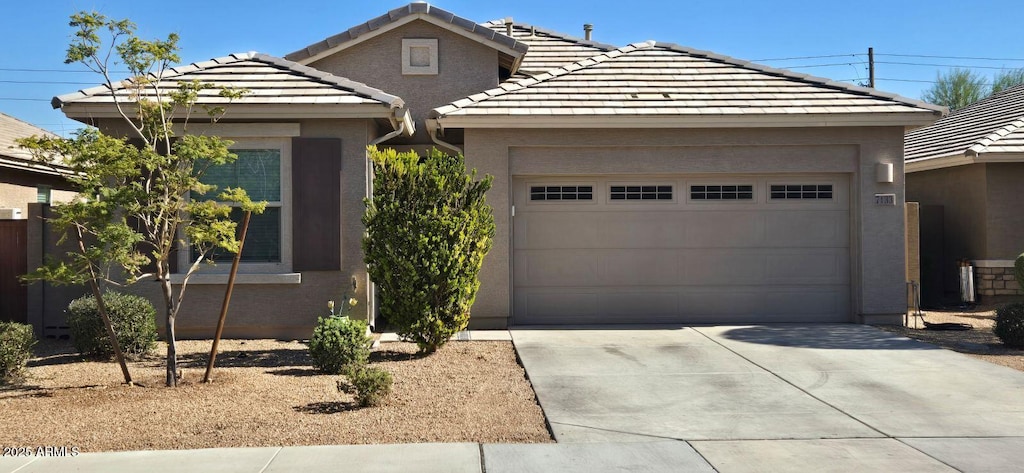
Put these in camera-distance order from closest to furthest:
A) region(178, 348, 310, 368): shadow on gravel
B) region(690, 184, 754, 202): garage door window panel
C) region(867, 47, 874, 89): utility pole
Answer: region(178, 348, 310, 368): shadow on gravel
region(690, 184, 754, 202): garage door window panel
region(867, 47, 874, 89): utility pole

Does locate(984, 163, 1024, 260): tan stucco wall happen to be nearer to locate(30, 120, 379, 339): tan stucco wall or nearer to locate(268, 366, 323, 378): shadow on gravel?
locate(30, 120, 379, 339): tan stucco wall

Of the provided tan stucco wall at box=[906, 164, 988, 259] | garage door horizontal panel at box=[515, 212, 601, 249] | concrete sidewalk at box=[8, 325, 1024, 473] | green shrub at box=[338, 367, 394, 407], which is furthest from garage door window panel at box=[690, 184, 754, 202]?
green shrub at box=[338, 367, 394, 407]

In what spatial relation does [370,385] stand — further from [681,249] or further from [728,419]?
[681,249]

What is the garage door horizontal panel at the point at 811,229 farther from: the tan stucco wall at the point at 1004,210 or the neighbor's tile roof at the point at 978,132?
the tan stucco wall at the point at 1004,210

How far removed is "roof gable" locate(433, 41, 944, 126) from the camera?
1194 centimetres

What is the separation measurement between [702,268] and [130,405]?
808 centimetres

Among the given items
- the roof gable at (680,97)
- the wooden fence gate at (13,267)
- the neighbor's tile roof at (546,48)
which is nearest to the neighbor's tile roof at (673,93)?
the roof gable at (680,97)

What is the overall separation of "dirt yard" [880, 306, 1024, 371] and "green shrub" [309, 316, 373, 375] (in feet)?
23.5

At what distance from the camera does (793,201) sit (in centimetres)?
1264

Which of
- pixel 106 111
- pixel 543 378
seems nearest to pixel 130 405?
pixel 543 378

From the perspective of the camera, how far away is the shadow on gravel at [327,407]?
7.29 m

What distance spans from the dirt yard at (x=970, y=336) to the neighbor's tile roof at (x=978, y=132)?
2.76 m

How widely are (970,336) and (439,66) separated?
29.7 feet

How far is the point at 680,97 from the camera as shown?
12570 millimetres
